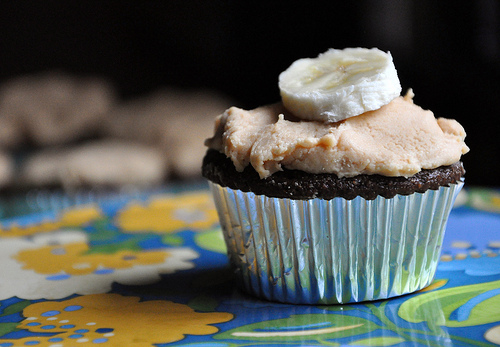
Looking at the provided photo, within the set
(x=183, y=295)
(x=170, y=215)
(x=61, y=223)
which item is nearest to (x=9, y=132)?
(x=61, y=223)

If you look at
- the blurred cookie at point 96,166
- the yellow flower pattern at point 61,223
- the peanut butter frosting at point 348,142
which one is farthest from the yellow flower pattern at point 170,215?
the blurred cookie at point 96,166

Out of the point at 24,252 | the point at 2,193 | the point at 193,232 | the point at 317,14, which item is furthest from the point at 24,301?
the point at 317,14

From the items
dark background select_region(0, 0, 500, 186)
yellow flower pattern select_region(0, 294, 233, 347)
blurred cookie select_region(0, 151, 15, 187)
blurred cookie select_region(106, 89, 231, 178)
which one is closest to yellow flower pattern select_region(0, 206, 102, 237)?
yellow flower pattern select_region(0, 294, 233, 347)

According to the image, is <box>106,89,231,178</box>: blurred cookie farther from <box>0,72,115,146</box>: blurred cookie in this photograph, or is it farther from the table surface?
the table surface

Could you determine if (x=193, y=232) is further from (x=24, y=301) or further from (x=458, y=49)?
(x=458, y=49)

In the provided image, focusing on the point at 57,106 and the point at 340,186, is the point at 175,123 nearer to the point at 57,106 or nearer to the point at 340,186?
the point at 57,106

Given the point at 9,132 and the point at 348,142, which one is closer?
the point at 348,142

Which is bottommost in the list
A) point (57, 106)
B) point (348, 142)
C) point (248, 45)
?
point (348, 142)
